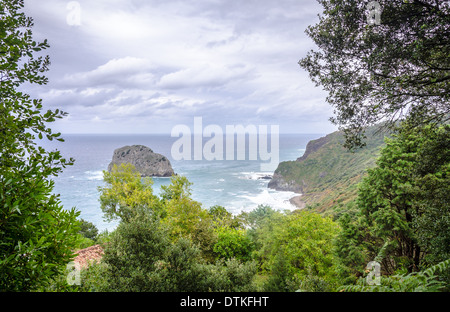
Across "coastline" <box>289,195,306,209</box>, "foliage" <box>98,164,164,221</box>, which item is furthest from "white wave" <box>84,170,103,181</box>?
"coastline" <box>289,195,306,209</box>

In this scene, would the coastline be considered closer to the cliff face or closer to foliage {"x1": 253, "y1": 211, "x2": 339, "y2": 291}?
the cliff face

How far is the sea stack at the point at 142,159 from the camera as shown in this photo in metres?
91.7

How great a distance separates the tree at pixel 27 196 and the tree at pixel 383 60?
23.9 ft

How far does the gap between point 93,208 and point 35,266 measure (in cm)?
6729

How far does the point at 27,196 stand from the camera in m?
2.79

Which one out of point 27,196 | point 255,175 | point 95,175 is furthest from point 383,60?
point 255,175

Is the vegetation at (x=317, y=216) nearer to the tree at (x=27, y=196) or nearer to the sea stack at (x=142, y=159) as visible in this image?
the tree at (x=27, y=196)

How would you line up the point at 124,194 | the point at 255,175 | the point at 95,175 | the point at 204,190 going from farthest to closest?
the point at 255,175, the point at 95,175, the point at 204,190, the point at 124,194

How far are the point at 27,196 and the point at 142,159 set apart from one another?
96.8m

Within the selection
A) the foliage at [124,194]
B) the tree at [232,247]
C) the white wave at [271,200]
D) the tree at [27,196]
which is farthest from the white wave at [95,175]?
the tree at [27,196]

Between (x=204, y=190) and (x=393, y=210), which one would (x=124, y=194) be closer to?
(x=393, y=210)

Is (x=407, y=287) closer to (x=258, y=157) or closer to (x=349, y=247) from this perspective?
(x=349, y=247)
